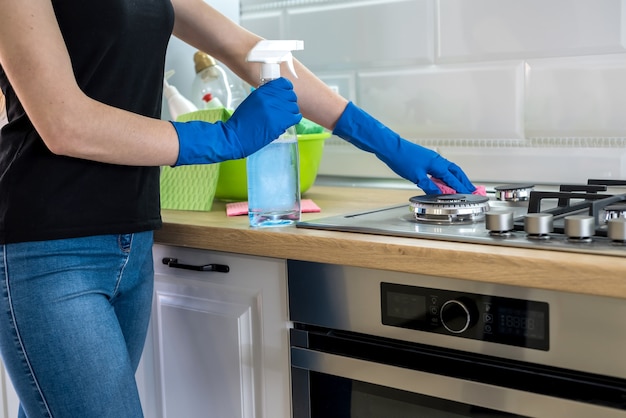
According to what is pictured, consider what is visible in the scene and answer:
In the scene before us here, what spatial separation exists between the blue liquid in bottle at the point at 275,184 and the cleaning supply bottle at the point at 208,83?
49 cm

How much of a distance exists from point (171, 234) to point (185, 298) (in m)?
0.13

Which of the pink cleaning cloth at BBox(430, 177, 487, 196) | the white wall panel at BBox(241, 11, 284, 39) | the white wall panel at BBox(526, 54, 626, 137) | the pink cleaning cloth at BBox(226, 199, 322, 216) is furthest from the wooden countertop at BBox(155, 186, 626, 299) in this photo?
the white wall panel at BBox(241, 11, 284, 39)

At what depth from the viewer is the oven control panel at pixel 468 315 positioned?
1.01 m

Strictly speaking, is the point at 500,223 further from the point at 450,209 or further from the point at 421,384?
the point at 421,384

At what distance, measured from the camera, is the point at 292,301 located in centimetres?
126

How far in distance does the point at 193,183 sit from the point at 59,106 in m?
0.52

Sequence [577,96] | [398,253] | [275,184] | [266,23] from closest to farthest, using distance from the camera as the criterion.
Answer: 1. [398,253]
2. [275,184]
3. [577,96]
4. [266,23]

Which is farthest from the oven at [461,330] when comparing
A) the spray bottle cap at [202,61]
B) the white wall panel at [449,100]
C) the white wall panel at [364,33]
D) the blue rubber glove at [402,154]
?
the spray bottle cap at [202,61]

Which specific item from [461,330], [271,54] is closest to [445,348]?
[461,330]

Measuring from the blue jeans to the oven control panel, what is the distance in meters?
0.39

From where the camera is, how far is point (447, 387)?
110cm

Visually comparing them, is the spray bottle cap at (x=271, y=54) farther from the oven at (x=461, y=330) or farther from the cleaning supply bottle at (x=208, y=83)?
the cleaning supply bottle at (x=208, y=83)

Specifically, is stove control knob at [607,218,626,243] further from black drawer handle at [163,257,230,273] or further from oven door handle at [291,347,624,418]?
black drawer handle at [163,257,230,273]

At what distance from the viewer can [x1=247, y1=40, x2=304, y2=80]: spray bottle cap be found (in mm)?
1232
